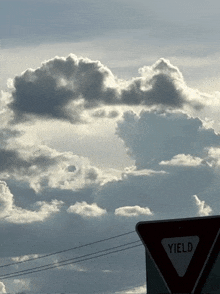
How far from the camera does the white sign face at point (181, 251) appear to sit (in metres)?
3.68

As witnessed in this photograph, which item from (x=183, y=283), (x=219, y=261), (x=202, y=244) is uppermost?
(x=202, y=244)

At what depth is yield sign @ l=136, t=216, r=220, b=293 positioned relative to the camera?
3.62 metres

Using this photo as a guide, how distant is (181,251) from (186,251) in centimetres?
4

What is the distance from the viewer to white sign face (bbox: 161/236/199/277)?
368cm

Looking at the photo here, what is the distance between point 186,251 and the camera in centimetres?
369

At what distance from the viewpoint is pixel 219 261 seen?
16.6m

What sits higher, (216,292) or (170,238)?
(170,238)

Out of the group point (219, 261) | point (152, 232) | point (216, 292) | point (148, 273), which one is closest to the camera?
point (152, 232)

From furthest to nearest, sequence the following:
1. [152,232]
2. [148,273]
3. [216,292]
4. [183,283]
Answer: [148,273] < [216,292] < [152,232] < [183,283]

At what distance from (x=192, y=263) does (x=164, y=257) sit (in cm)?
26

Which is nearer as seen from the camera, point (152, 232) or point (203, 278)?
point (203, 278)

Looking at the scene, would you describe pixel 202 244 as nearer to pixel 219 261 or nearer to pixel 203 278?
pixel 203 278

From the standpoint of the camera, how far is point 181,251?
3.71 m

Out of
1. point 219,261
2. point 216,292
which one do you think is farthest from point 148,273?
point 219,261
